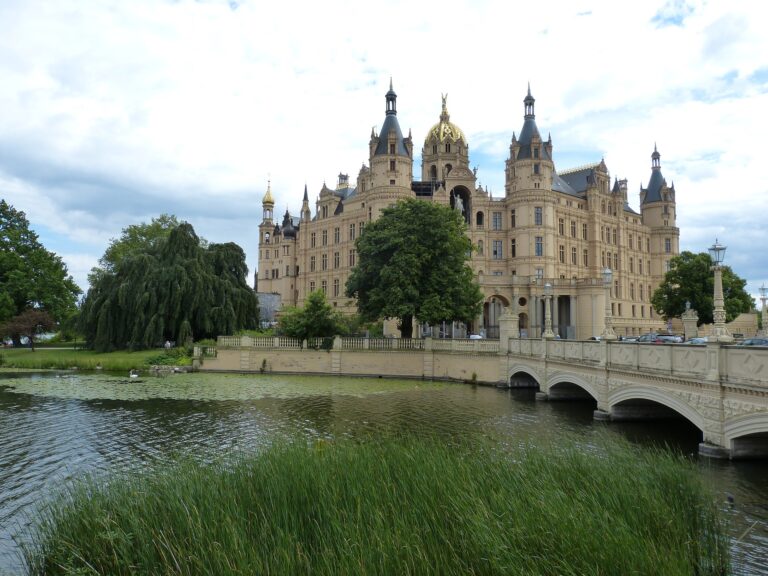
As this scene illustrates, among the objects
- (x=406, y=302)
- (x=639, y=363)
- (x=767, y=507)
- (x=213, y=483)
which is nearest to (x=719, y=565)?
(x=767, y=507)

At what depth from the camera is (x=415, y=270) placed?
37906 mm

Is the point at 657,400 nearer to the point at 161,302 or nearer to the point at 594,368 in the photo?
the point at 594,368

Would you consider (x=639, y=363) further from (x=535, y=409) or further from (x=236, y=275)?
(x=236, y=275)

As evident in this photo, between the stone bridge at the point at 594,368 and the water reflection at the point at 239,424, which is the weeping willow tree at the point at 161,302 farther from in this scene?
the water reflection at the point at 239,424

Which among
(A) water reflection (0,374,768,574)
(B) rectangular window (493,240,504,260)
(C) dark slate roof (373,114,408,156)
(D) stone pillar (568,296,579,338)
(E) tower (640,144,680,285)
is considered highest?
(C) dark slate roof (373,114,408,156)

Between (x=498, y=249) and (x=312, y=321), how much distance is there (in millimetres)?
36928

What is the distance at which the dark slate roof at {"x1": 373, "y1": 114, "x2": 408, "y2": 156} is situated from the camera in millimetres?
66125

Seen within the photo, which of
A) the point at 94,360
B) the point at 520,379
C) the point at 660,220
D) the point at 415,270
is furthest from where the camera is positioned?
the point at 660,220

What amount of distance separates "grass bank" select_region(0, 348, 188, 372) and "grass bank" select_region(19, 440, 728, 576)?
3308 cm

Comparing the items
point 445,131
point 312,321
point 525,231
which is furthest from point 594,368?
point 445,131

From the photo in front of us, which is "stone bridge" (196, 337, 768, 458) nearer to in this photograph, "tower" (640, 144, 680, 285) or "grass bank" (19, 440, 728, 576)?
"grass bank" (19, 440, 728, 576)

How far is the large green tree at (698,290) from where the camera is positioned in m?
56.1

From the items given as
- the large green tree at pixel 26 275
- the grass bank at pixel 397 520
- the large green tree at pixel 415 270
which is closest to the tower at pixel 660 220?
the large green tree at pixel 415 270

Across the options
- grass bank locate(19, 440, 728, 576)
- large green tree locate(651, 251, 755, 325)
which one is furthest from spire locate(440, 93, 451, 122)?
grass bank locate(19, 440, 728, 576)
